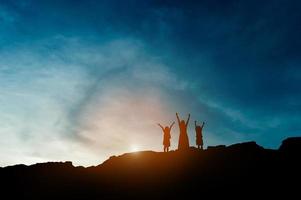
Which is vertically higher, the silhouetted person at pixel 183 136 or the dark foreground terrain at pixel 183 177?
the silhouetted person at pixel 183 136

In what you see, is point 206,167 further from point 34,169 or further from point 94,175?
point 34,169

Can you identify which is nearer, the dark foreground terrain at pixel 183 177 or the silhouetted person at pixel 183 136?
the dark foreground terrain at pixel 183 177

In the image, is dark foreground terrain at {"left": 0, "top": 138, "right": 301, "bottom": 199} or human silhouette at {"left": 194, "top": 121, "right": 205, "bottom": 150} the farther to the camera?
human silhouette at {"left": 194, "top": 121, "right": 205, "bottom": 150}

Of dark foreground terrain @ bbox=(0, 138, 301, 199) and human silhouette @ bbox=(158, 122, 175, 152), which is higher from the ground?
human silhouette @ bbox=(158, 122, 175, 152)

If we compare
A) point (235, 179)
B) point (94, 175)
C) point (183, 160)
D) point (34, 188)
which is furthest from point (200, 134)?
point (34, 188)

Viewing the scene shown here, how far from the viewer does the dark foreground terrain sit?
99.3 ft

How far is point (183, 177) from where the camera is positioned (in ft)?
108

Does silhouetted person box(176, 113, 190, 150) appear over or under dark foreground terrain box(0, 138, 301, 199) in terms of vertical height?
over

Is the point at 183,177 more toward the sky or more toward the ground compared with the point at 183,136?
more toward the ground

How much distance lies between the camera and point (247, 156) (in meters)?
33.4

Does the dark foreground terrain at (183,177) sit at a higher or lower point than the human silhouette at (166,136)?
lower

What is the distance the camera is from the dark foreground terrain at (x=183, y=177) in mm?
30266

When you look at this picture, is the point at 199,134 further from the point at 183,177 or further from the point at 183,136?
the point at 183,177

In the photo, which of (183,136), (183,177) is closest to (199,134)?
(183,136)
